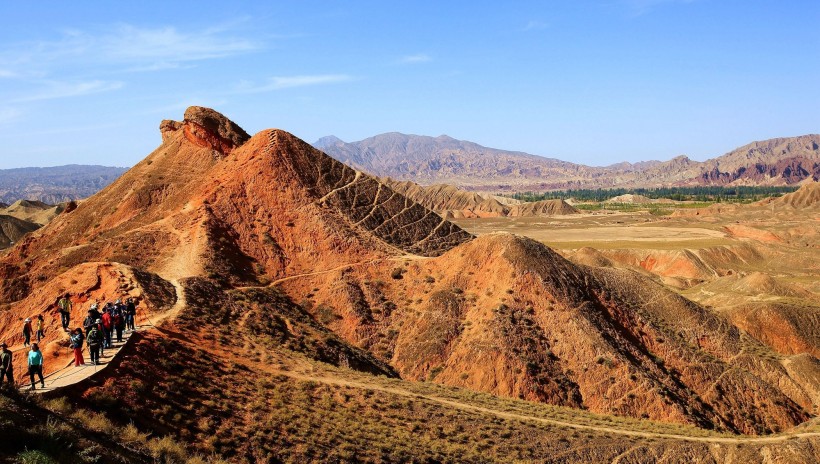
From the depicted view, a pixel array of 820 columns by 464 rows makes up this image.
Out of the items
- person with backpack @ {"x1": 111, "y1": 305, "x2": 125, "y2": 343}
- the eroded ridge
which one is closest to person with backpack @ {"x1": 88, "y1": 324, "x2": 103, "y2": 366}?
person with backpack @ {"x1": 111, "y1": 305, "x2": 125, "y2": 343}

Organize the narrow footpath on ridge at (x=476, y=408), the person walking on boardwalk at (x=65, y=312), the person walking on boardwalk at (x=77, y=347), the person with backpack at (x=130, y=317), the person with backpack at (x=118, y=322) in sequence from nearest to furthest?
the person walking on boardwalk at (x=77, y=347), the person with backpack at (x=118, y=322), the person with backpack at (x=130, y=317), the person walking on boardwalk at (x=65, y=312), the narrow footpath on ridge at (x=476, y=408)

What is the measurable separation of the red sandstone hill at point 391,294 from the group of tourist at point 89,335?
1.61m

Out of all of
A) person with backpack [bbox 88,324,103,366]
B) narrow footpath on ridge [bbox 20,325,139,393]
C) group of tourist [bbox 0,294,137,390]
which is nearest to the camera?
group of tourist [bbox 0,294,137,390]

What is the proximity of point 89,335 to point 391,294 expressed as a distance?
21418 mm

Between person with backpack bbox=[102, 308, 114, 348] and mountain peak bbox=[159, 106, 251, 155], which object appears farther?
mountain peak bbox=[159, 106, 251, 155]

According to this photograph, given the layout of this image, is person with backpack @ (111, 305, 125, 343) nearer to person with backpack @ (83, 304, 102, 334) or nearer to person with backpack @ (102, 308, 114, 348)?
A: person with backpack @ (102, 308, 114, 348)

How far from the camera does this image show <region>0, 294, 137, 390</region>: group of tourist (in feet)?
53.2

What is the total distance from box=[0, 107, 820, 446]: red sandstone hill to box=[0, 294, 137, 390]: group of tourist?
Answer: 63.5 inches

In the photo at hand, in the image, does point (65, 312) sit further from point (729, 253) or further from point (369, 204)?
point (729, 253)

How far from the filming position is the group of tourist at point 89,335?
1622cm

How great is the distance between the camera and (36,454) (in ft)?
35.0

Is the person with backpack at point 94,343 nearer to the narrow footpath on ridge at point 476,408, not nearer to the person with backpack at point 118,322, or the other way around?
the person with backpack at point 118,322

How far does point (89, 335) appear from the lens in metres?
18.6

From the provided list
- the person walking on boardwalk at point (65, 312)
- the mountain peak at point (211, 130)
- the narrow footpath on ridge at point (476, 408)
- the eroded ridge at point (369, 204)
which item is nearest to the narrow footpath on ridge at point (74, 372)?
the narrow footpath on ridge at point (476, 408)
